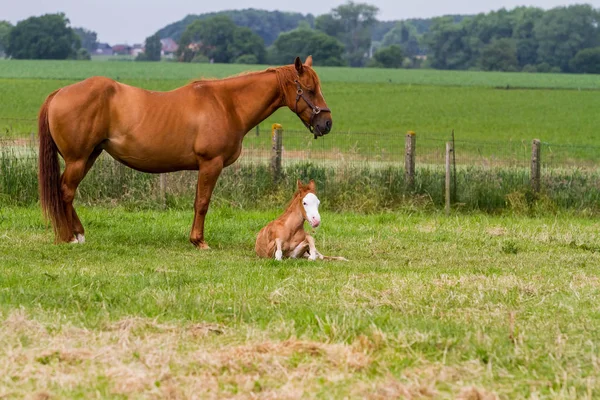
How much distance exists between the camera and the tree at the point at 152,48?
475 feet

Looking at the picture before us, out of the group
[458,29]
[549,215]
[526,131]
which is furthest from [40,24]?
[549,215]

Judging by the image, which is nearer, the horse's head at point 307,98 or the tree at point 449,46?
the horse's head at point 307,98

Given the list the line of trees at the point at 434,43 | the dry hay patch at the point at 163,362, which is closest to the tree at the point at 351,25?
the line of trees at the point at 434,43

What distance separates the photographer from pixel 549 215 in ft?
54.4

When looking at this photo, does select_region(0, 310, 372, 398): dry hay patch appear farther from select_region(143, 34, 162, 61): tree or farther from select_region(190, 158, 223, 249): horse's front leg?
select_region(143, 34, 162, 61): tree

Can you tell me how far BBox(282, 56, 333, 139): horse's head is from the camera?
12641mm

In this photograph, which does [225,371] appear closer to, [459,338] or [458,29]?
[459,338]

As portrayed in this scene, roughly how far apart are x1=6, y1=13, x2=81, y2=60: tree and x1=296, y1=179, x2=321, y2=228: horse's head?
A: 326 feet

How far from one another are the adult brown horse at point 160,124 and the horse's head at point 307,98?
0.5 inches

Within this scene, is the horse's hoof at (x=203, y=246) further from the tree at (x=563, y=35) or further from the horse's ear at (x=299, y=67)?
the tree at (x=563, y=35)

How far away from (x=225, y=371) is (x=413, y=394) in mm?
1188

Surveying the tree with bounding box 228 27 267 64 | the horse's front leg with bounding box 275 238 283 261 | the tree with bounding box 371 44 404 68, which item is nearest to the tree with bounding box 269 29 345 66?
the tree with bounding box 228 27 267 64

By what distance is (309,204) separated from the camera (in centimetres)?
1116

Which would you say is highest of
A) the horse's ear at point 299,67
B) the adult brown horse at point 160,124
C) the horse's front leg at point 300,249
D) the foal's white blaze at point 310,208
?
the horse's ear at point 299,67
